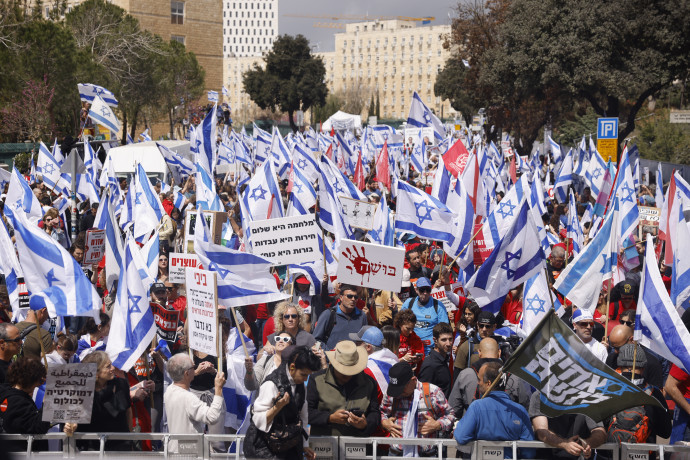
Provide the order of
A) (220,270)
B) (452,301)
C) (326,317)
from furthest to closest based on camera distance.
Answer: (452,301), (326,317), (220,270)

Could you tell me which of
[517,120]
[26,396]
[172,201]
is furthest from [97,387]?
[517,120]

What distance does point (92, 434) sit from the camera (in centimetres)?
605

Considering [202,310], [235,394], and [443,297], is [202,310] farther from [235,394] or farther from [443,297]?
[443,297]

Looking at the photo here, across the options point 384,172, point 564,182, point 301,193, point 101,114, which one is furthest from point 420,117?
point 301,193

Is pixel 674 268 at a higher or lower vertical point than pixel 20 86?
lower

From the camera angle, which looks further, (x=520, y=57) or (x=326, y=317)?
(x=520, y=57)

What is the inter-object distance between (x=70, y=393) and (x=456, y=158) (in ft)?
43.2

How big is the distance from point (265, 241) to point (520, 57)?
2732 centimetres

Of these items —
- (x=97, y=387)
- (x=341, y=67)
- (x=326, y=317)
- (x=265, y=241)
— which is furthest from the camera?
(x=341, y=67)

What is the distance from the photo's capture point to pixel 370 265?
9.17 metres

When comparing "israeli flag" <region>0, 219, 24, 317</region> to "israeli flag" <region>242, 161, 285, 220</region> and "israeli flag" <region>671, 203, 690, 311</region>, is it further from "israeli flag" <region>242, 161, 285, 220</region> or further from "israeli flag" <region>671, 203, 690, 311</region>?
"israeli flag" <region>671, 203, 690, 311</region>

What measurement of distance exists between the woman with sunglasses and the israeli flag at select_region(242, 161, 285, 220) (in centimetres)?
627

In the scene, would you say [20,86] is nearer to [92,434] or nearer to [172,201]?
[172,201]

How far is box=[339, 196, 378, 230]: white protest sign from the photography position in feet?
43.5
